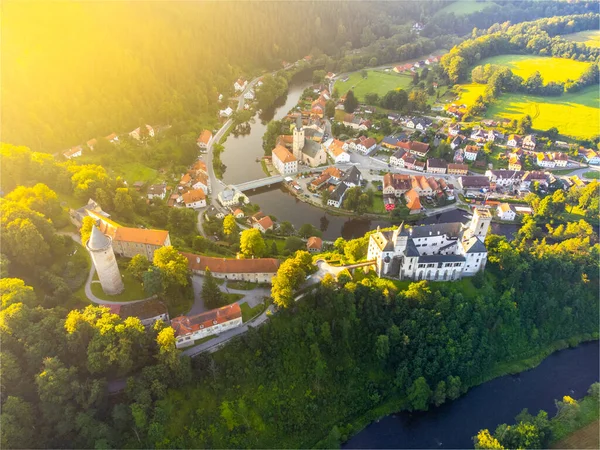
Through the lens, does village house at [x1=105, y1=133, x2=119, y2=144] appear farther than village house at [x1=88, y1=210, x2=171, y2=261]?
Yes

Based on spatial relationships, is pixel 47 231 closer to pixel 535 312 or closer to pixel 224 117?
pixel 535 312

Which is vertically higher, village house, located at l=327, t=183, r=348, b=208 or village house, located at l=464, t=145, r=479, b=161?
village house, located at l=327, t=183, r=348, b=208

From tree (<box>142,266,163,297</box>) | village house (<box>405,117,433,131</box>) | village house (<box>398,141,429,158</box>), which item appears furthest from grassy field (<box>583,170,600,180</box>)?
tree (<box>142,266,163,297</box>)

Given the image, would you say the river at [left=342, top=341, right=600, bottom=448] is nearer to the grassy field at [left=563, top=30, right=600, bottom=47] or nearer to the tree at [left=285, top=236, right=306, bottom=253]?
the tree at [left=285, top=236, right=306, bottom=253]

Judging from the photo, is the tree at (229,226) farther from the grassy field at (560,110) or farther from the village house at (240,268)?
the grassy field at (560,110)

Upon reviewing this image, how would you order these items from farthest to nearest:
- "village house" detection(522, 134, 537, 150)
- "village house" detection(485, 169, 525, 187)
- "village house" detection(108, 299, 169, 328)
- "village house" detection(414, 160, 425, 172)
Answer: "village house" detection(522, 134, 537, 150) < "village house" detection(414, 160, 425, 172) < "village house" detection(485, 169, 525, 187) < "village house" detection(108, 299, 169, 328)

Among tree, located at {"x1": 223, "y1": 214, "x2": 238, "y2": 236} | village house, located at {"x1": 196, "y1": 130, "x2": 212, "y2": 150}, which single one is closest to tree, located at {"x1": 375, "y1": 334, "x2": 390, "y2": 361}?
tree, located at {"x1": 223, "y1": 214, "x2": 238, "y2": 236}

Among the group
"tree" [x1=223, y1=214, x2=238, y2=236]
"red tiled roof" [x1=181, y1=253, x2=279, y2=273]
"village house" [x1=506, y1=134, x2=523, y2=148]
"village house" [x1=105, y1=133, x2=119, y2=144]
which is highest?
"village house" [x1=105, y1=133, x2=119, y2=144]

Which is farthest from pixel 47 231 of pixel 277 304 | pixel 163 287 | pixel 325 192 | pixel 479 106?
pixel 479 106

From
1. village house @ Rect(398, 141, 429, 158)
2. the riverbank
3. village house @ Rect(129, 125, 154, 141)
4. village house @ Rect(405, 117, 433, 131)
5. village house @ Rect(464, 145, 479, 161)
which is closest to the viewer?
the riverbank
